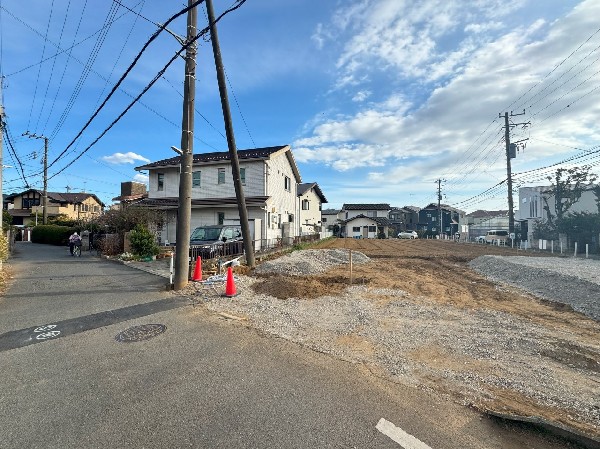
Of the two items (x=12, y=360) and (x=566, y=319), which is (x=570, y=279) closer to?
(x=566, y=319)

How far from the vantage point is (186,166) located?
884 cm

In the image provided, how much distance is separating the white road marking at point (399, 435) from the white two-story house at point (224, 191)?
53.5 ft

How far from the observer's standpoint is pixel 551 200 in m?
33.3

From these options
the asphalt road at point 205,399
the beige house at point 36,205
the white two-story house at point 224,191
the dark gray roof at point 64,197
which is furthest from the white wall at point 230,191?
the dark gray roof at point 64,197

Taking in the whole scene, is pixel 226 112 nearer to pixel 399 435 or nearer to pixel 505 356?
pixel 505 356

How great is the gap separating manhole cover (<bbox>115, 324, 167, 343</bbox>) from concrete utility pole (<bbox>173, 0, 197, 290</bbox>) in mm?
2962

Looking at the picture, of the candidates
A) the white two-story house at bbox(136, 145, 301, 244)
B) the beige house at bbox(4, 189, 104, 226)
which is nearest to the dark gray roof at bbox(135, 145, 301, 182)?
the white two-story house at bbox(136, 145, 301, 244)

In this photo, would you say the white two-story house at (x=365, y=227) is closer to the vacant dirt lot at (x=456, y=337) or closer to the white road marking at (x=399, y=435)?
the vacant dirt lot at (x=456, y=337)

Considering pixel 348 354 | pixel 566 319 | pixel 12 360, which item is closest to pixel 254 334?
pixel 348 354

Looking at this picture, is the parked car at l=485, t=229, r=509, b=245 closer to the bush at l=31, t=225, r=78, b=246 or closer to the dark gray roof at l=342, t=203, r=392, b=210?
the dark gray roof at l=342, t=203, r=392, b=210

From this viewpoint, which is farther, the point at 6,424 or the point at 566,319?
the point at 566,319

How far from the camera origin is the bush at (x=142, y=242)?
15281mm

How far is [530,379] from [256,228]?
15.8 meters

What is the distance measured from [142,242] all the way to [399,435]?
15.3m
